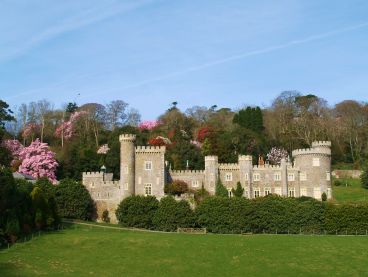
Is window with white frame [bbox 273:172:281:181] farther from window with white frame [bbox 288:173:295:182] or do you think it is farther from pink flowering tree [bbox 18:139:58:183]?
pink flowering tree [bbox 18:139:58:183]

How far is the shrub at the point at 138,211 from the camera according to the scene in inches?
2611

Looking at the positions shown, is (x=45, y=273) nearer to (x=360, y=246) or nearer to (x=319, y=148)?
(x=360, y=246)

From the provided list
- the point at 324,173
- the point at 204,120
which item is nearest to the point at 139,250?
the point at 324,173

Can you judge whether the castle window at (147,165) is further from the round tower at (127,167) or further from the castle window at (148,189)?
the castle window at (148,189)

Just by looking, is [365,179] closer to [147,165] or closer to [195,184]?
[195,184]

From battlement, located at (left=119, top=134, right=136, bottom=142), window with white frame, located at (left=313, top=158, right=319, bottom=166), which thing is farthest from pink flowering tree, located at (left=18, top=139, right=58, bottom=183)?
window with white frame, located at (left=313, top=158, right=319, bottom=166)

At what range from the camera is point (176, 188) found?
7344 cm

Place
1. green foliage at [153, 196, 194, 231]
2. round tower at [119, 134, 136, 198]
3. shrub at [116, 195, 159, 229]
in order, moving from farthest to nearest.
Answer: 1. round tower at [119, 134, 136, 198]
2. shrub at [116, 195, 159, 229]
3. green foliage at [153, 196, 194, 231]

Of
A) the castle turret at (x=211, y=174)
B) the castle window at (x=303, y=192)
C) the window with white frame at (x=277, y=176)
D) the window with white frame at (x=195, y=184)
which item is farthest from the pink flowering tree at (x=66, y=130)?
the castle window at (x=303, y=192)

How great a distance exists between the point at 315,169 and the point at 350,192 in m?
6.25

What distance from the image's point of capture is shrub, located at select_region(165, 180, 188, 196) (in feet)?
241

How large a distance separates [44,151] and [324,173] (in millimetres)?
38566

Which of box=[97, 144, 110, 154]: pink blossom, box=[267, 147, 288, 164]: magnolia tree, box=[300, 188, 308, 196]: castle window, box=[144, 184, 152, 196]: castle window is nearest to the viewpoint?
box=[144, 184, 152, 196]: castle window

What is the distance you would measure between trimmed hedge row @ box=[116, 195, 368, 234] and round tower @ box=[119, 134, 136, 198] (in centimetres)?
801
